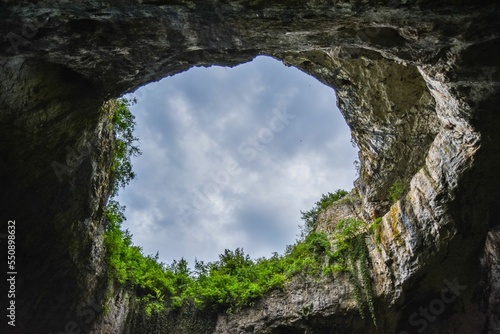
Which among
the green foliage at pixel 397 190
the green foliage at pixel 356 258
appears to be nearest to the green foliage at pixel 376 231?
the green foliage at pixel 356 258

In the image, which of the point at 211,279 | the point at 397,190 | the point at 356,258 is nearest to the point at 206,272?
the point at 211,279

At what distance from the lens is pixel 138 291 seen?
11977 millimetres

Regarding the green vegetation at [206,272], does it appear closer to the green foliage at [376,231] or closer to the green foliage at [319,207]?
the green foliage at [376,231]

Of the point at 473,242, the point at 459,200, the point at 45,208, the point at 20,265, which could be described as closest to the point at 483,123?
the point at 459,200

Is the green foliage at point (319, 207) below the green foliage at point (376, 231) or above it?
above

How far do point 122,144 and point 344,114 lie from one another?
21.8 feet

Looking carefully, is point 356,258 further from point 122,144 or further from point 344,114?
point 122,144

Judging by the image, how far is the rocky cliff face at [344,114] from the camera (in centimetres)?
540

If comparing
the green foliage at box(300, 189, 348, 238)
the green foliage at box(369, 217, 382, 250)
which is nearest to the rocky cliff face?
the green foliage at box(369, 217, 382, 250)

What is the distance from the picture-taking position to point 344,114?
1191 cm

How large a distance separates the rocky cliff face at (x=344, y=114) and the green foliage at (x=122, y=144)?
3.13 feet

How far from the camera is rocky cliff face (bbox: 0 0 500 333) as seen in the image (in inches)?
213

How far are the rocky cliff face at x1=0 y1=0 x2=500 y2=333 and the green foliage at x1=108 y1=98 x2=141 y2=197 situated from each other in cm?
95

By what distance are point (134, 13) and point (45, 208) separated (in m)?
4.57
